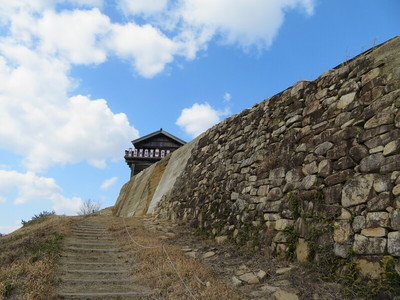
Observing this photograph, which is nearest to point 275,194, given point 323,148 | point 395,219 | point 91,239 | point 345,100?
point 323,148

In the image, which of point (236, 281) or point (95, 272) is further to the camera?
point (95, 272)

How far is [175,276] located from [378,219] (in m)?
3.32

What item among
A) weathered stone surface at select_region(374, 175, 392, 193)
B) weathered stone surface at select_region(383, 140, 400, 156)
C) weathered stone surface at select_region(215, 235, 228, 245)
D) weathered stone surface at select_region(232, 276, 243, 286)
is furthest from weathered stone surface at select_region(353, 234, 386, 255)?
weathered stone surface at select_region(215, 235, 228, 245)

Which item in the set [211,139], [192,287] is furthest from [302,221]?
[211,139]

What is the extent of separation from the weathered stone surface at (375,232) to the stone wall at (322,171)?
1 cm

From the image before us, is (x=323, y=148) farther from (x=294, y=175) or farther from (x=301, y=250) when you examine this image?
(x=301, y=250)

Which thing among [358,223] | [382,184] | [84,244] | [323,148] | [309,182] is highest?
[323,148]

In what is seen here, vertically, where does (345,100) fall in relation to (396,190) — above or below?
above

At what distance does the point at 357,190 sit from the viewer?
170 inches

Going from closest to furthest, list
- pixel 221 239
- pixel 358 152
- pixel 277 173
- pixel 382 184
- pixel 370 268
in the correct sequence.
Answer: pixel 370 268 → pixel 382 184 → pixel 358 152 → pixel 277 173 → pixel 221 239

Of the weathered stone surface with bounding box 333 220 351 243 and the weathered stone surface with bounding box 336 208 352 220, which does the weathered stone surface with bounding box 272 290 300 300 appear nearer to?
the weathered stone surface with bounding box 333 220 351 243

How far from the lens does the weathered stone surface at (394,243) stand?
Result: 11.6ft

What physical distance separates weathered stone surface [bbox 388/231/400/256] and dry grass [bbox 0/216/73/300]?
4.67 m

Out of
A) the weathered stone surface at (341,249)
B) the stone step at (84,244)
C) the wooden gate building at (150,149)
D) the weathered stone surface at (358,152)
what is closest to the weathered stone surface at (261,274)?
the weathered stone surface at (341,249)
